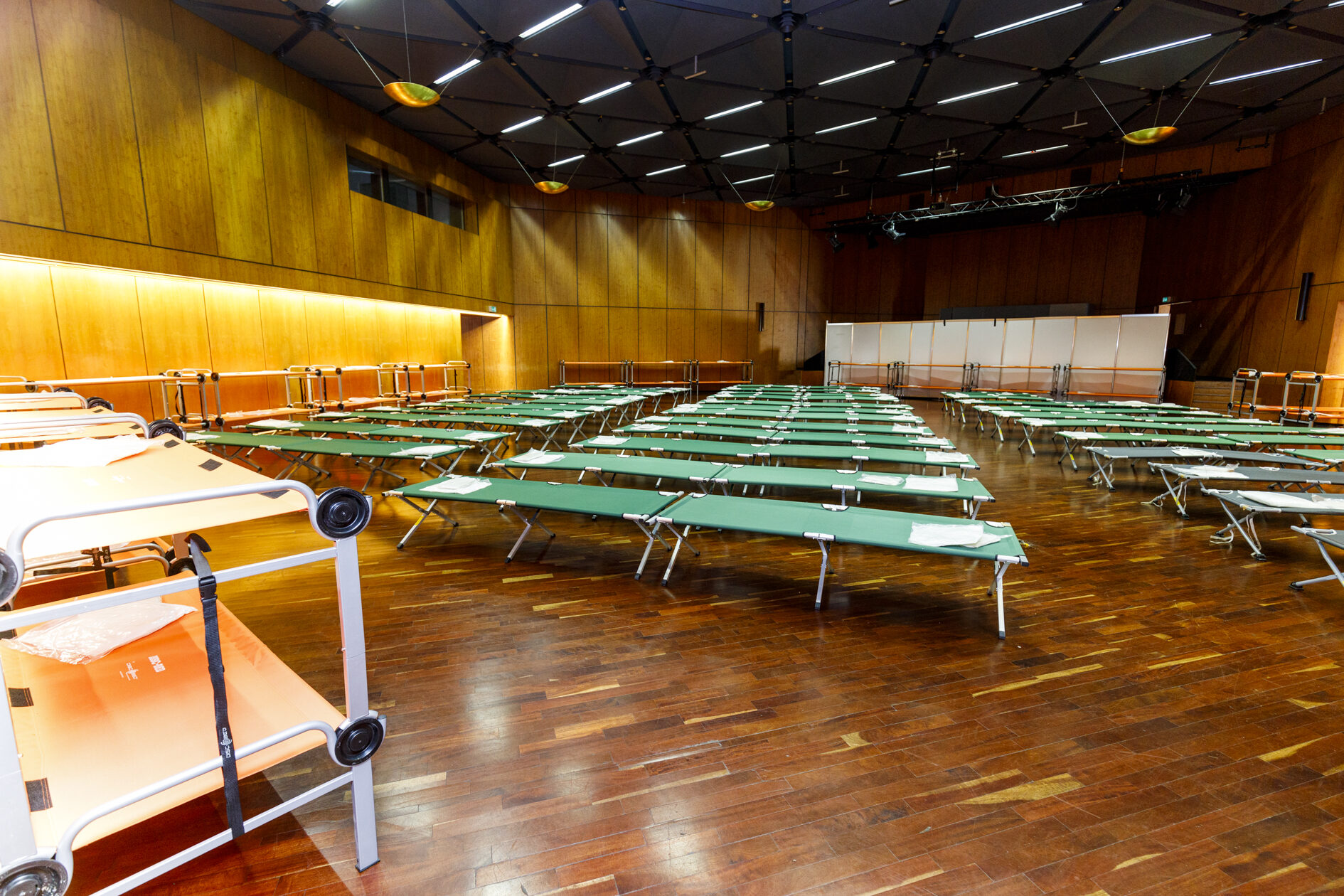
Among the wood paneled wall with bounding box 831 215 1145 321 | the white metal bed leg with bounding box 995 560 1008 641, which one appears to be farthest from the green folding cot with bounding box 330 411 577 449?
the wood paneled wall with bounding box 831 215 1145 321

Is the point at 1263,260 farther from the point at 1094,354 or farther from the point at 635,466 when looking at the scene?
the point at 635,466

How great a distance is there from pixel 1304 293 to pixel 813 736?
14.9 metres

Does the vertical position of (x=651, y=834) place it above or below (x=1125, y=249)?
below

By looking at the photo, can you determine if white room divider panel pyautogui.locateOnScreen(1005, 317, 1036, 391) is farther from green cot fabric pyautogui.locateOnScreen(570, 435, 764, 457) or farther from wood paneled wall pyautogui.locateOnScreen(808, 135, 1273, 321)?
green cot fabric pyautogui.locateOnScreen(570, 435, 764, 457)

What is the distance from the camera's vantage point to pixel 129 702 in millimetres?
1398

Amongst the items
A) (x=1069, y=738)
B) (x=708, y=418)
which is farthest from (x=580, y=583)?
(x=708, y=418)

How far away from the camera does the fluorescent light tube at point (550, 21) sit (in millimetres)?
7172

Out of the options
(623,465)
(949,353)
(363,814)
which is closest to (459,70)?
(623,465)

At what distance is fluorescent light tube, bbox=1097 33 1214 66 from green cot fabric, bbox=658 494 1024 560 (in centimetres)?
935

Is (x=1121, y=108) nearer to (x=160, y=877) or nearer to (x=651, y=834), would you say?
(x=651, y=834)

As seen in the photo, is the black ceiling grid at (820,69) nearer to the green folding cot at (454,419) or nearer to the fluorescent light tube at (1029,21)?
the fluorescent light tube at (1029,21)

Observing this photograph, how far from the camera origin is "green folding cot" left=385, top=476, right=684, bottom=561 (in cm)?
341

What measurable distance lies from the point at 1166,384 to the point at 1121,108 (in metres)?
6.88

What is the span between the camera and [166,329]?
25.1 feet
